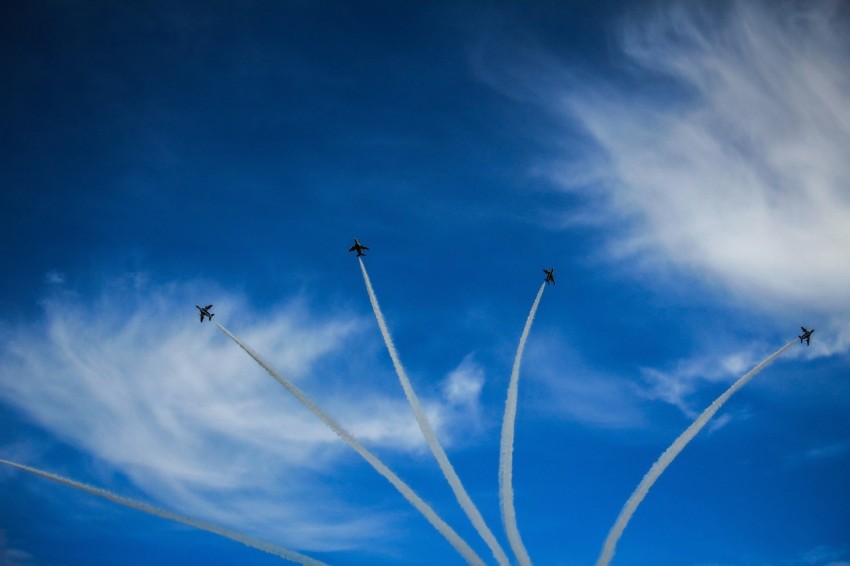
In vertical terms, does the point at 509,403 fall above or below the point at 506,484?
above

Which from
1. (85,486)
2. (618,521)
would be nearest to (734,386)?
(618,521)

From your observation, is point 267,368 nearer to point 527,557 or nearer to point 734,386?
point 527,557

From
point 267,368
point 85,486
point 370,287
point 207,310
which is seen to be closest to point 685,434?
point 370,287

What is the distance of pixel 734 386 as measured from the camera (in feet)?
231

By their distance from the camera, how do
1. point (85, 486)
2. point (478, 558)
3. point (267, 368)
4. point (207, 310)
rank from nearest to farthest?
point (85, 486), point (478, 558), point (267, 368), point (207, 310)

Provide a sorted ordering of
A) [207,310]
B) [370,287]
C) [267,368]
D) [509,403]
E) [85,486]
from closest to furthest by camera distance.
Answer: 1. [85,486]
2. [267,368]
3. [509,403]
4. [370,287]
5. [207,310]

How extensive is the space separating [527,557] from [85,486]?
167ft

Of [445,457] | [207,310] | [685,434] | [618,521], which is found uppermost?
[207,310]

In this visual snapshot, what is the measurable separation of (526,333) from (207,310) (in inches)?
2355

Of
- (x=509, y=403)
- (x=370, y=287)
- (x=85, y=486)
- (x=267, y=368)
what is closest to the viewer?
(x=85, y=486)

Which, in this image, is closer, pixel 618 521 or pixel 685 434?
pixel 618 521

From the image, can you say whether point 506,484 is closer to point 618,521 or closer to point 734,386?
point 618,521

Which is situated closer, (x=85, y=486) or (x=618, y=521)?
(x=85, y=486)

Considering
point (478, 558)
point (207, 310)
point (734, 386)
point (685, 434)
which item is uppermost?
point (207, 310)
